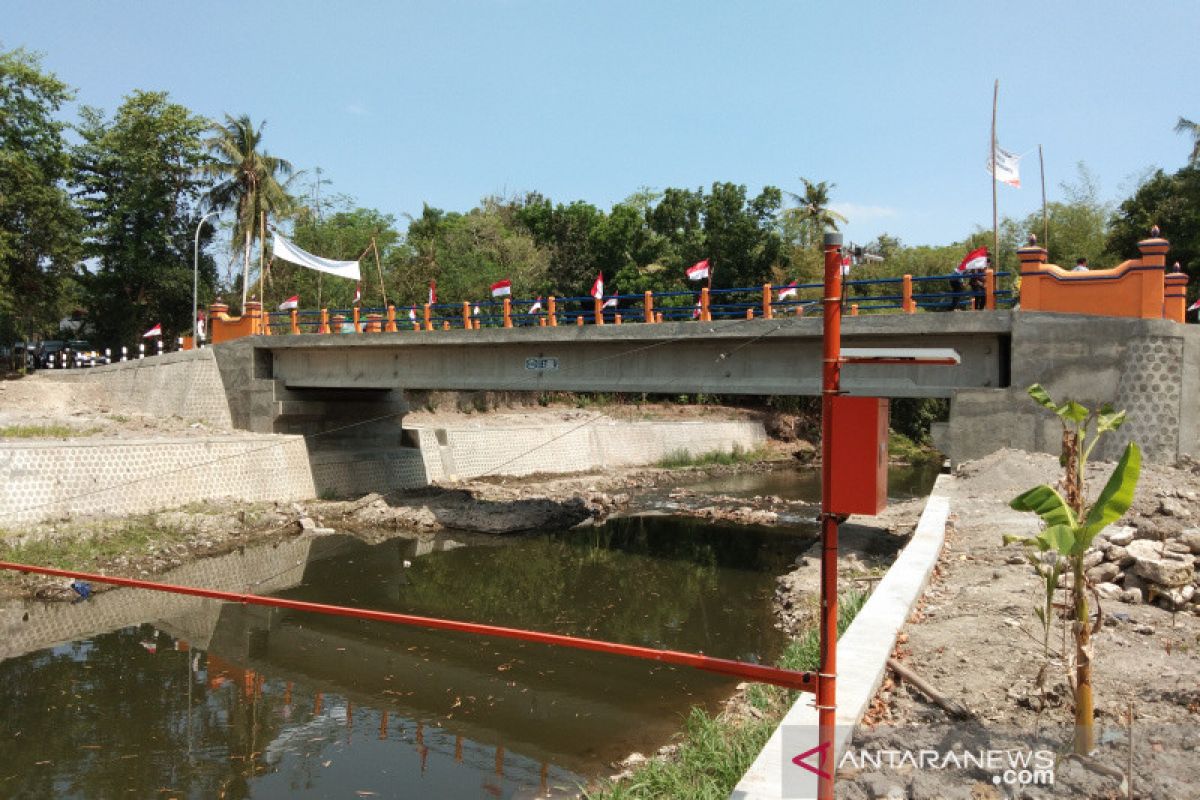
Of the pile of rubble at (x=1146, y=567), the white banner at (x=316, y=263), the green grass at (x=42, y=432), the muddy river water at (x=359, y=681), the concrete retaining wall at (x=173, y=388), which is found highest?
the white banner at (x=316, y=263)

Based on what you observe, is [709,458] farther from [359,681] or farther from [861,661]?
[861,661]

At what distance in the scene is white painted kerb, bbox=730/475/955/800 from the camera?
5008 mm

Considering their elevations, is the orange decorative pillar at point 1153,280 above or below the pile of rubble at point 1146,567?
above

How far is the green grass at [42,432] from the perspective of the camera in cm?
2059

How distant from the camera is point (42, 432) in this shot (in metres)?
21.2

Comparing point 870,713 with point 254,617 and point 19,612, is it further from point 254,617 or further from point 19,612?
point 19,612

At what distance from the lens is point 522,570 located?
18609 millimetres

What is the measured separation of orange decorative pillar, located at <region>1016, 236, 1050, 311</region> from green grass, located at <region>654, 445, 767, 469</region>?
22.9m

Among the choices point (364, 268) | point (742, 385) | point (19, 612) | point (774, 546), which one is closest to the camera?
point (19, 612)

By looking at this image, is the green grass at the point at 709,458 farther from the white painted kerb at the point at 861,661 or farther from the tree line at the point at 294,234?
the white painted kerb at the point at 861,661

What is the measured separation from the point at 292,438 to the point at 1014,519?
773 inches

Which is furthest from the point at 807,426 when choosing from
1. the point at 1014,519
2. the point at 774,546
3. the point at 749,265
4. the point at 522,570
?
the point at 1014,519

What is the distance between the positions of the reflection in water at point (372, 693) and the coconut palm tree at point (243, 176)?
24.1 meters

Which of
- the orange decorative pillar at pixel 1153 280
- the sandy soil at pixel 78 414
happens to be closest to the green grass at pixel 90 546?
the sandy soil at pixel 78 414
